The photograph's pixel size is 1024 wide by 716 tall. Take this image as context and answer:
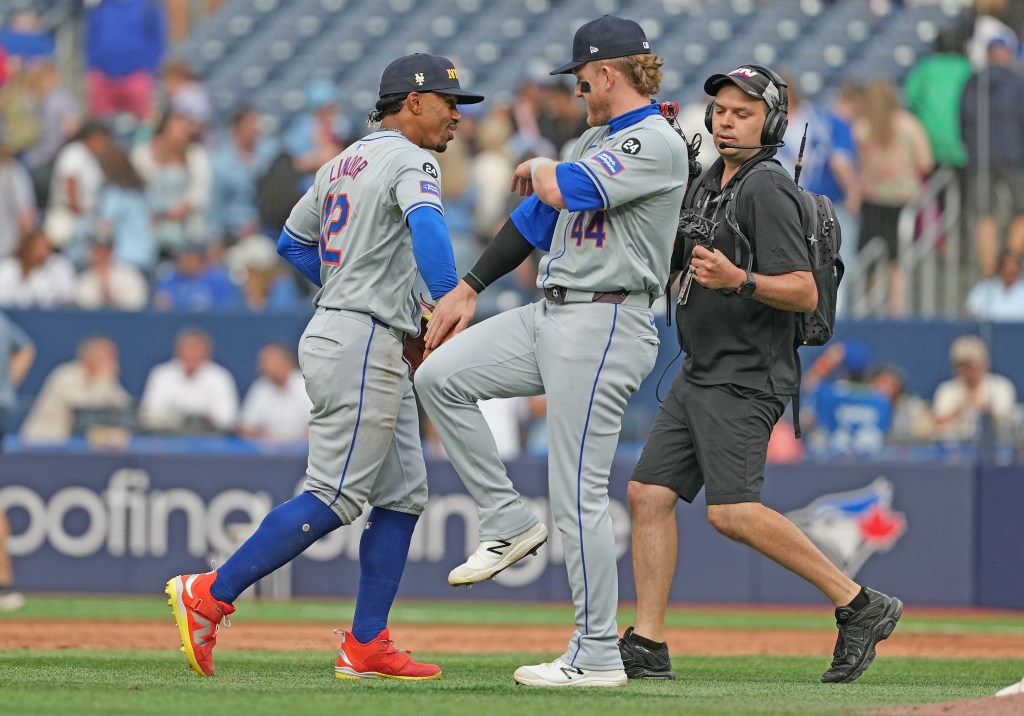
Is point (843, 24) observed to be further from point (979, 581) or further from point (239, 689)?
point (239, 689)

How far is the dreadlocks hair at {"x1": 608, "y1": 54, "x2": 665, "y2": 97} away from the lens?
5.73 m

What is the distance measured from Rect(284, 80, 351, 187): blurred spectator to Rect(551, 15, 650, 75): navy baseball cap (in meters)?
7.37

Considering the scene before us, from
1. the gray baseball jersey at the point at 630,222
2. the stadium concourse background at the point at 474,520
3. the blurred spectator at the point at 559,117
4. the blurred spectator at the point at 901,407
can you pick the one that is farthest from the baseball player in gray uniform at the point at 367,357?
the blurred spectator at the point at 559,117

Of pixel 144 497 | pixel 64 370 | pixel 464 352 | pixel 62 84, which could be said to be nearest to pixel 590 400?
pixel 464 352

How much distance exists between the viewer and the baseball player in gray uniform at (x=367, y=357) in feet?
19.1

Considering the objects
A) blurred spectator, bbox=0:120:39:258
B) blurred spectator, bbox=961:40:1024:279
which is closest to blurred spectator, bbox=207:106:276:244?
blurred spectator, bbox=0:120:39:258

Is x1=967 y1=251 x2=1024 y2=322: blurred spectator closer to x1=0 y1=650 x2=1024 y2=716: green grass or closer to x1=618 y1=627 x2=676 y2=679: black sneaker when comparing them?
x1=0 y1=650 x2=1024 y2=716: green grass

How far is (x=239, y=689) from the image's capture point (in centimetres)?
553

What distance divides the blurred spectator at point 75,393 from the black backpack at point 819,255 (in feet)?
23.0

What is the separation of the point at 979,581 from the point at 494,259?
6.75 metres

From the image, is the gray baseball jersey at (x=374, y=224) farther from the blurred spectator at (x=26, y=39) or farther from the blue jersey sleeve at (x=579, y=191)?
the blurred spectator at (x=26, y=39)

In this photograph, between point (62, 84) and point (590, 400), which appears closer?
point (590, 400)

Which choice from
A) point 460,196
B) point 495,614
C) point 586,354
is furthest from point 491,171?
point 586,354

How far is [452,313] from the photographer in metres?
5.81
